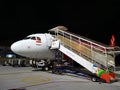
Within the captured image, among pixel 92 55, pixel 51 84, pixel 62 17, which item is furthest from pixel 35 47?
pixel 62 17

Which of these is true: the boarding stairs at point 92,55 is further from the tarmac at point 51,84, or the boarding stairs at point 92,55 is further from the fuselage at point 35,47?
the fuselage at point 35,47

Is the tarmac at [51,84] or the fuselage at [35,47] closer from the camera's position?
the tarmac at [51,84]

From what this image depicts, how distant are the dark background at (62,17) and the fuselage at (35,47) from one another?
12676mm

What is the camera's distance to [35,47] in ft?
69.4

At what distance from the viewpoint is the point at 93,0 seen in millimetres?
31812

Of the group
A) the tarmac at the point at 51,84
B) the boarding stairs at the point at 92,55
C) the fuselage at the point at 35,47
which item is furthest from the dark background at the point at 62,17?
the tarmac at the point at 51,84

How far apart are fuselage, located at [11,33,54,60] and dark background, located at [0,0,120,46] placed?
1268 centimetres

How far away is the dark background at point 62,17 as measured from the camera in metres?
33.4

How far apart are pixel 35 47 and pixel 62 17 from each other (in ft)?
53.4

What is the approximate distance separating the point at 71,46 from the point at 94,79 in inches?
192

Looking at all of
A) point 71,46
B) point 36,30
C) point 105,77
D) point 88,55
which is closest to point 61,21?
point 36,30

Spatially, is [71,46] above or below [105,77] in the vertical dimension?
above

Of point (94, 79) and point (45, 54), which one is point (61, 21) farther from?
point (94, 79)

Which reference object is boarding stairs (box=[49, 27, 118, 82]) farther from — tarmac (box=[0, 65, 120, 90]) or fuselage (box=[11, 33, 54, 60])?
fuselage (box=[11, 33, 54, 60])
